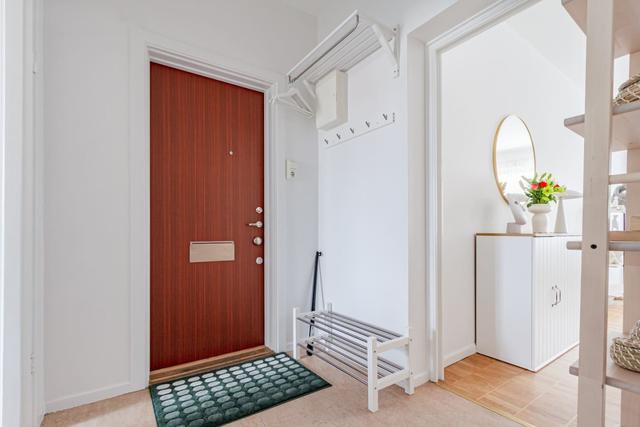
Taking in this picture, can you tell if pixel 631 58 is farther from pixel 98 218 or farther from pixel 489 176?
pixel 98 218

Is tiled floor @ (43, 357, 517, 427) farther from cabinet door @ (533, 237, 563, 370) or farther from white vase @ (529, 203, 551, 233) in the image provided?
white vase @ (529, 203, 551, 233)

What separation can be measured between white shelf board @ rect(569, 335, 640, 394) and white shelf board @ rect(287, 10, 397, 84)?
67.5 inches

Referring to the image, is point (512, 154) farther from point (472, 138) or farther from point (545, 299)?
point (545, 299)

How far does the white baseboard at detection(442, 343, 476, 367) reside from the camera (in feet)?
7.25

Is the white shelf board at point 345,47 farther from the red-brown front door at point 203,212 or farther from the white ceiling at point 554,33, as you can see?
the white ceiling at point 554,33

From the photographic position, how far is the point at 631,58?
3.95 feet

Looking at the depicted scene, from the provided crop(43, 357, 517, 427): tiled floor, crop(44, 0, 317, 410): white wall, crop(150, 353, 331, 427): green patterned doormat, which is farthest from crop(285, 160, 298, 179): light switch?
crop(43, 357, 517, 427): tiled floor

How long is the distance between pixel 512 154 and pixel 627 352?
2.24 metres

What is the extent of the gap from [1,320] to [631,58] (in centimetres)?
267

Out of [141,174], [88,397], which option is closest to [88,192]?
[141,174]

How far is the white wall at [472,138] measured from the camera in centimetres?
228

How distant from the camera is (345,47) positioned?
2117mm

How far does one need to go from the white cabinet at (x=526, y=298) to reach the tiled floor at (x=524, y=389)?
0.10m

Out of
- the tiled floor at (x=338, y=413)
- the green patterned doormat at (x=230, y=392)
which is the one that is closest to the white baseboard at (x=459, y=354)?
the tiled floor at (x=338, y=413)
